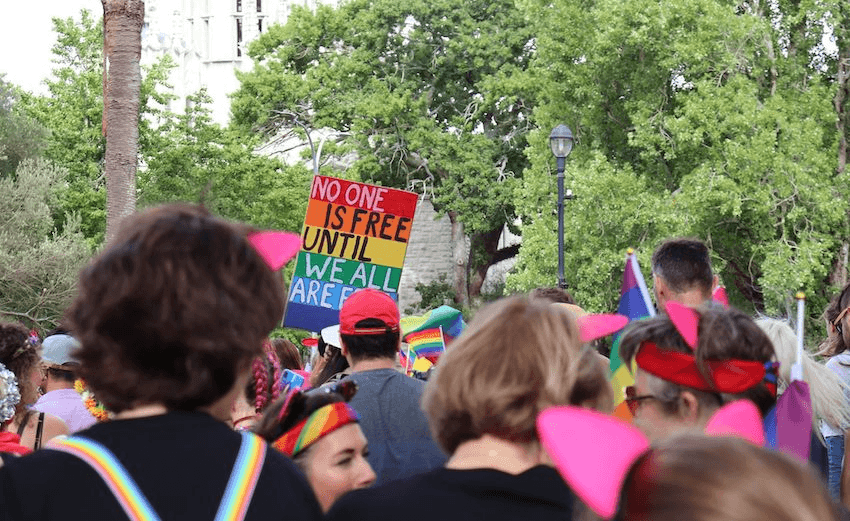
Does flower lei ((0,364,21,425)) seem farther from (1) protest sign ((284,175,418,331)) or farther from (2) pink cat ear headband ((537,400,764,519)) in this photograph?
(1) protest sign ((284,175,418,331))

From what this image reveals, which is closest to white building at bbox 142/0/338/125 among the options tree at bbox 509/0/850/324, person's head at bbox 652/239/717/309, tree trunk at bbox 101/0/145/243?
tree at bbox 509/0/850/324

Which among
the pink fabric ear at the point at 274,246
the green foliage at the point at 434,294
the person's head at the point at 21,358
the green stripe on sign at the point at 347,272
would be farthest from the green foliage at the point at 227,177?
the pink fabric ear at the point at 274,246

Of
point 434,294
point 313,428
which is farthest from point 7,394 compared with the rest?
point 434,294

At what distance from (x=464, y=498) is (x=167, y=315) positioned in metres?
0.61

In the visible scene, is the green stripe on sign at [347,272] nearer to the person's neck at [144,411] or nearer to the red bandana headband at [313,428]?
the red bandana headband at [313,428]

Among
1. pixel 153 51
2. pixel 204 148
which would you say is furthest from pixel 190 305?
pixel 153 51

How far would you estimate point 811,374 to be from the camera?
4.00 meters

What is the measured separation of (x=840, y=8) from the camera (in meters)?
26.5

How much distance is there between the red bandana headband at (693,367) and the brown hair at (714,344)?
0.01m

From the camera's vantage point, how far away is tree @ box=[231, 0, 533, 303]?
39344 mm

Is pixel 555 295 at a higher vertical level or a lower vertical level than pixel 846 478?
higher

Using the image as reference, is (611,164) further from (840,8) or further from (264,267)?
(264,267)

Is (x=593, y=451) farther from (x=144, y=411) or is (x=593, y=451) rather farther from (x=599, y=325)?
(x=599, y=325)

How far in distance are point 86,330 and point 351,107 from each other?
3748 cm
